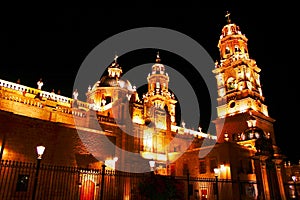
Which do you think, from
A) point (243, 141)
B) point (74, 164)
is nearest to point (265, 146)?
point (243, 141)

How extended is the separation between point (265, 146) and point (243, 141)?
3201mm

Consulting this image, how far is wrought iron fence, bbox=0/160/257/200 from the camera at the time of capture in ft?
43.1

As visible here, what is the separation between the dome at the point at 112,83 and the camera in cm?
5096

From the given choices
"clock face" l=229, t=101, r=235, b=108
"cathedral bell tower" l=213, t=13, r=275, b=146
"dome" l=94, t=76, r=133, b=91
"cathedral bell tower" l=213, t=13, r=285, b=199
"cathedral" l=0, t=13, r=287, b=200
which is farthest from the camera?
"dome" l=94, t=76, r=133, b=91

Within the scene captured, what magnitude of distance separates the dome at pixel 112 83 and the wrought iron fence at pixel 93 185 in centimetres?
2822

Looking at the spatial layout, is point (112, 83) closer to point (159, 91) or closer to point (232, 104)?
point (159, 91)

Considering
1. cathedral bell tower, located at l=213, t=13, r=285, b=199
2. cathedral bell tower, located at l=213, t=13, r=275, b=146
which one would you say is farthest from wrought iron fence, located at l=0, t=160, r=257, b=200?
cathedral bell tower, located at l=213, t=13, r=275, b=146

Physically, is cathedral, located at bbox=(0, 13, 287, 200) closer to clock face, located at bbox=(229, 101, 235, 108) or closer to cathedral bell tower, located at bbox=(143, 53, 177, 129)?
clock face, located at bbox=(229, 101, 235, 108)

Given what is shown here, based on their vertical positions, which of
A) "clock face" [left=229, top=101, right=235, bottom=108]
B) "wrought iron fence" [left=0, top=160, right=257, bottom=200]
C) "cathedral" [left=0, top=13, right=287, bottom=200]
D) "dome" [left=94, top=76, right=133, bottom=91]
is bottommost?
"wrought iron fence" [left=0, top=160, right=257, bottom=200]

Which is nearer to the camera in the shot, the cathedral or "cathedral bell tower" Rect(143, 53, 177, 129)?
the cathedral

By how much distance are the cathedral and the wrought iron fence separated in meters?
0.88

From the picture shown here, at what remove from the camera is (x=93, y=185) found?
73.6 feet

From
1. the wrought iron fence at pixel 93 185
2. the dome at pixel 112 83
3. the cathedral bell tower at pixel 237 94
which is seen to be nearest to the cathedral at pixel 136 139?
the cathedral bell tower at pixel 237 94

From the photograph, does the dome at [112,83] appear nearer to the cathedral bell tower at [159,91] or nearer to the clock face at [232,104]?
the cathedral bell tower at [159,91]
